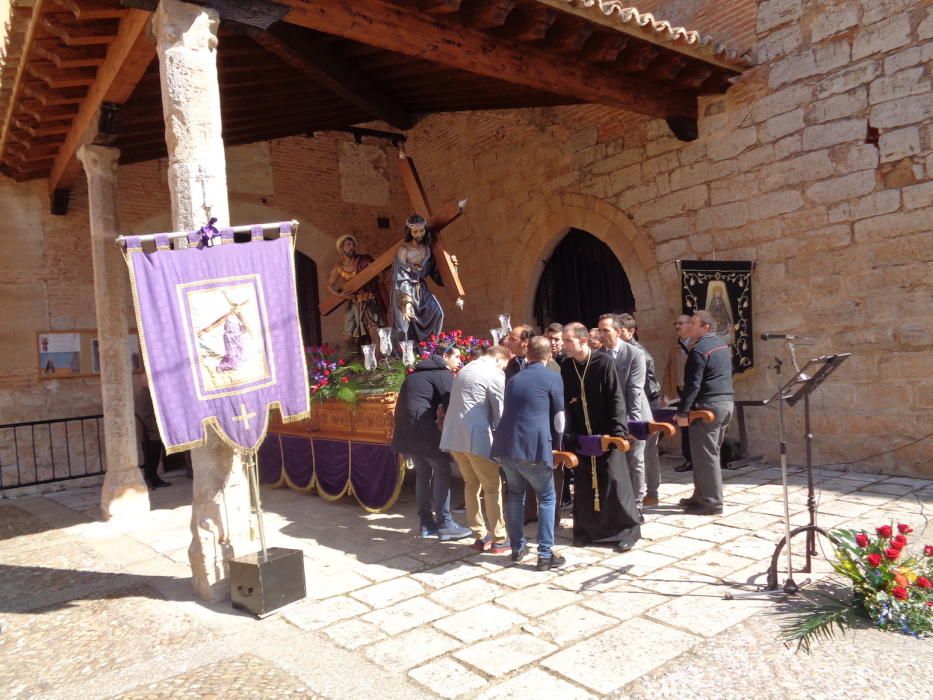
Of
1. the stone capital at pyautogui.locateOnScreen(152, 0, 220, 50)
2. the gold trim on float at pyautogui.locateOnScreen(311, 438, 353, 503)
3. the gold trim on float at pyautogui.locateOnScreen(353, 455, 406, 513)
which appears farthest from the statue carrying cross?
the stone capital at pyautogui.locateOnScreen(152, 0, 220, 50)

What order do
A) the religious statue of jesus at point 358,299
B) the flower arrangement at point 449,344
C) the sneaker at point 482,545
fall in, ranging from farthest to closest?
1. the religious statue of jesus at point 358,299
2. the flower arrangement at point 449,344
3. the sneaker at point 482,545

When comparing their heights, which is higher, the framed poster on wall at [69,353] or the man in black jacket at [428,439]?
the framed poster on wall at [69,353]

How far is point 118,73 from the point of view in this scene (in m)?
5.35

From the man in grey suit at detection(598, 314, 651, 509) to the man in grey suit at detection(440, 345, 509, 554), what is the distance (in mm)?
1119

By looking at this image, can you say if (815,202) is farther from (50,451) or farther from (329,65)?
(50,451)

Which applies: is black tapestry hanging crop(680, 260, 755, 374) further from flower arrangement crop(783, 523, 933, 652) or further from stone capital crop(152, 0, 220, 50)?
stone capital crop(152, 0, 220, 50)

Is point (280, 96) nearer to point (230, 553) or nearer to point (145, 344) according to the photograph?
point (145, 344)

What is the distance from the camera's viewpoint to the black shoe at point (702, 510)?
5.39 m

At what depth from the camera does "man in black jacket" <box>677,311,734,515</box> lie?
5.37 metres

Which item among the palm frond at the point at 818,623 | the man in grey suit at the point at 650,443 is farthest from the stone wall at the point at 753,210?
the palm frond at the point at 818,623

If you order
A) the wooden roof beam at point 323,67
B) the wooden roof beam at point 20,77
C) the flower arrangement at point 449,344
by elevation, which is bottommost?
the flower arrangement at point 449,344

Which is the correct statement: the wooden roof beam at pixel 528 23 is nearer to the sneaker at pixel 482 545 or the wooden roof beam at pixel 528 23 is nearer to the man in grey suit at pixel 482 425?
the man in grey suit at pixel 482 425

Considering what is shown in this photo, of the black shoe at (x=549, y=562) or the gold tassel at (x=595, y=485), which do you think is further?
the gold tassel at (x=595, y=485)

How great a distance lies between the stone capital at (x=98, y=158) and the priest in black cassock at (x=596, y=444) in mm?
5010
